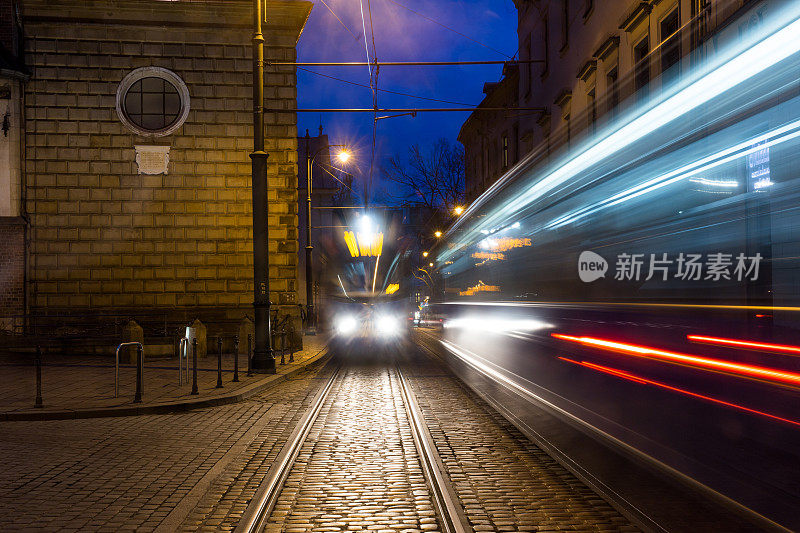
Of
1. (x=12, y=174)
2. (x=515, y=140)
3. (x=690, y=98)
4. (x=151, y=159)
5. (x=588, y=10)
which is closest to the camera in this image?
(x=690, y=98)

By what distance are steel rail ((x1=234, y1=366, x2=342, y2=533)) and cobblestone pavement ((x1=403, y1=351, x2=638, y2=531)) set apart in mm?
1520

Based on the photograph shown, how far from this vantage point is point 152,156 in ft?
71.1

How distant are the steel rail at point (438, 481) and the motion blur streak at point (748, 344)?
292 cm

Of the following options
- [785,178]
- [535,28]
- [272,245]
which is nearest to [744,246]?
[785,178]

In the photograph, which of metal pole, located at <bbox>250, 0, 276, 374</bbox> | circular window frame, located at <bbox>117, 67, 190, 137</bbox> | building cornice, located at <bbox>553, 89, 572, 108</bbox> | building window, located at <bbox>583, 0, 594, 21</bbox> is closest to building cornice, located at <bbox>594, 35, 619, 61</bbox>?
building window, located at <bbox>583, 0, 594, 21</bbox>

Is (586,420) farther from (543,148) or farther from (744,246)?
(543,148)

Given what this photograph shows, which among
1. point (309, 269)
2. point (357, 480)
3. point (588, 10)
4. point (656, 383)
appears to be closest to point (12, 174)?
point (309, 269)

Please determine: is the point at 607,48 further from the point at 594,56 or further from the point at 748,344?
the point at 748,344

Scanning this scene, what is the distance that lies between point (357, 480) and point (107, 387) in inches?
317

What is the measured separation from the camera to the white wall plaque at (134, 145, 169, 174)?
21625 mm

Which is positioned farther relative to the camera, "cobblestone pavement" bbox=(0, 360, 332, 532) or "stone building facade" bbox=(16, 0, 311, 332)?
"stone building facade" bbox=(16, 0, 311, 332)

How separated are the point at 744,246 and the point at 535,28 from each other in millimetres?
26496

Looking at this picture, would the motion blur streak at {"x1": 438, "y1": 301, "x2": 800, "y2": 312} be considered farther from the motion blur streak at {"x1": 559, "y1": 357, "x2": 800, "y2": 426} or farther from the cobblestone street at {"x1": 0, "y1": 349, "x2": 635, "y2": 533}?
the cobblestone street at {"x1": 0, "y1": 349, "x2": 635, "y2": 533}

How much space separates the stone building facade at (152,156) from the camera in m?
21.1
